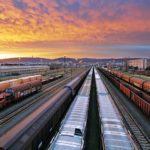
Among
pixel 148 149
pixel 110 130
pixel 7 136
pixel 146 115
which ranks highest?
pixel 7 136

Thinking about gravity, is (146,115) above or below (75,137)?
below

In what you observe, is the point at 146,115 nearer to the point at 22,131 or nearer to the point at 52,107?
the point at 52,107

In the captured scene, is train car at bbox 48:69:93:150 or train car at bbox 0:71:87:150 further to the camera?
train car at bbox 48:69:93:150

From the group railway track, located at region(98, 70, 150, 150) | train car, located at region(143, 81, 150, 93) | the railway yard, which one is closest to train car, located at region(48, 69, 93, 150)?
the railway yard

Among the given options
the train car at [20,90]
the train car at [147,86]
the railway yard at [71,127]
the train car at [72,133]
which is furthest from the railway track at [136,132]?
the train car at [20,90]

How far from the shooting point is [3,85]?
27.5 metres

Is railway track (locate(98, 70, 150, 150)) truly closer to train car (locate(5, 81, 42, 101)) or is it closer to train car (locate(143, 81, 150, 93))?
train car (locate(143, 81, 150, 93))

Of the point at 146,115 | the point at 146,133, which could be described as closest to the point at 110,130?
the point at 146,133

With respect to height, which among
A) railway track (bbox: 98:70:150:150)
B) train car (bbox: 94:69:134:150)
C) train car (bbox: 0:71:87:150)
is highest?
train car (bbox: 0:71:87:150)

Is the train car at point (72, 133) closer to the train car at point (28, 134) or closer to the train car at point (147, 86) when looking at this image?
the train car at point (28, 134)

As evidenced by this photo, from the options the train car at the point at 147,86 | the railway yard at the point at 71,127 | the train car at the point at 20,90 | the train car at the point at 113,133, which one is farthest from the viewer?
the train car at the point at 147,86

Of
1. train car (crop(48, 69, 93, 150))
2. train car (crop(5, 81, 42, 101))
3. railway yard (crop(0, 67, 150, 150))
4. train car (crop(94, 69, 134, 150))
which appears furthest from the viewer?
train car (crop(5, 81, 42, 101))

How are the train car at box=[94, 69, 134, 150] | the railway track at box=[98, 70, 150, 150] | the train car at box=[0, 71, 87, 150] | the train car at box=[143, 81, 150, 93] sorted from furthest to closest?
the train car at box=[143, 81, 150, 93], the railway track at box=[98, 70, 150, 150], the train car at box=[94, 69, 134, 150], the train car at box=[0, 71, 87, 150]

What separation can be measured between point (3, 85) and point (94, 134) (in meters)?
26.0
